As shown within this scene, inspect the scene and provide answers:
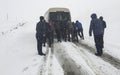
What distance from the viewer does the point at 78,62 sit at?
460 inches

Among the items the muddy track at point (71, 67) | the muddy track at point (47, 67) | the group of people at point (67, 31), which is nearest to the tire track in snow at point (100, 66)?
the muddy track at point (71, 67)

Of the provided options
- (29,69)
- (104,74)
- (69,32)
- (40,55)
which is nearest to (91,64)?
(104,74)

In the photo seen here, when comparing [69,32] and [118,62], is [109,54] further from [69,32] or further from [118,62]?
[69,32]

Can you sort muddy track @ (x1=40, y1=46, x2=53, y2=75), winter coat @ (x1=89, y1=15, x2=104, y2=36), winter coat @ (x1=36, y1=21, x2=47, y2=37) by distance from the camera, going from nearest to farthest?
muddy track @ (x1=40, y1=46, x2=53, y2=75), winter coat @ (x1=89, y1=15, x2=104, y2=36), winter coat @ (x1=36, y1=21, x2=47, y2=37)

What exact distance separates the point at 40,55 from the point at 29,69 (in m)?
3.11

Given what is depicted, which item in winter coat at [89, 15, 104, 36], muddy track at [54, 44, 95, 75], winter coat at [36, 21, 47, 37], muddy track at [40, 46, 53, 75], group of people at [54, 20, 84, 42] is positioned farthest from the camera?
group of people at [54, 20, 84, 42]

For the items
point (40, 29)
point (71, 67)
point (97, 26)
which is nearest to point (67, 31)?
point (40, 29)

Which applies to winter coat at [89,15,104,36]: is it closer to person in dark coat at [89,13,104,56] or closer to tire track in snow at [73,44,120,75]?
person in dark coat at [89,13,104,56]

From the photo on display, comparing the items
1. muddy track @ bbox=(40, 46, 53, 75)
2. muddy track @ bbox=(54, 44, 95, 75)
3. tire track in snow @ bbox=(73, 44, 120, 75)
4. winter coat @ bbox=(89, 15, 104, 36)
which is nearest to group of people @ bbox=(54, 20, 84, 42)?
winter coat @ bbox=(89, 15, 104, 36)

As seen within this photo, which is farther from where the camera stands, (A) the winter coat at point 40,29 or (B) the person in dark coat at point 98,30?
(A) the winter coat at point 40,29

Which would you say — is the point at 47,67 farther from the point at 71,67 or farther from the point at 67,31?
the point at 67,31

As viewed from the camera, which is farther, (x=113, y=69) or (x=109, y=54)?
(x=109, y=54)

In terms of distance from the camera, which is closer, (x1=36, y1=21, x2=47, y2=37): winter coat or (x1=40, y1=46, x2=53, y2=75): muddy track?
(x1=40, y1=46, x2=53, y2=75): muddy track

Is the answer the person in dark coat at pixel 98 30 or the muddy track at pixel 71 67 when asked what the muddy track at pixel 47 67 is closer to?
the muddy track at pixel 71 67
